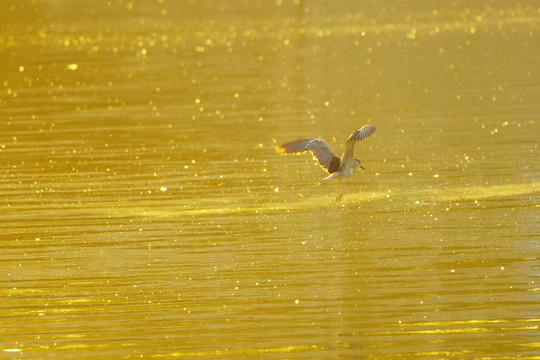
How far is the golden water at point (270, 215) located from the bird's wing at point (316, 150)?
840 millimetres

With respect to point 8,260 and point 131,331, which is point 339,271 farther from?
point 8,260

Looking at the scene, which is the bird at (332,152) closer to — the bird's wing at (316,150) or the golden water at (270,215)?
the bird's wing at (316,150)

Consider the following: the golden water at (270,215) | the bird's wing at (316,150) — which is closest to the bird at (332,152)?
the bird's wing at (316,150)

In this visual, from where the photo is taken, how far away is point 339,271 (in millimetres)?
11203

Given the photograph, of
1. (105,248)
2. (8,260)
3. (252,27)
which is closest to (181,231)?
(105,248)

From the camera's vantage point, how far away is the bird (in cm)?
1116

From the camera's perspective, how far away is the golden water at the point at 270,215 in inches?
380

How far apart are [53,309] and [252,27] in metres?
36.3

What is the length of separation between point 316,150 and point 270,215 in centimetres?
221

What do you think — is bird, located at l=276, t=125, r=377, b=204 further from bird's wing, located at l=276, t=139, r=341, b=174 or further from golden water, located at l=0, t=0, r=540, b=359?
golden water, located at l=0, t=0, r=540, b=359

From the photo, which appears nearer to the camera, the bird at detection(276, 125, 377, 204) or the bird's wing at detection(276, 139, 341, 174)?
the bird at detection(276, 125, 377, 204)

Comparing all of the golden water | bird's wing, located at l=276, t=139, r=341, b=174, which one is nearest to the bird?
bird's wing, located at l=276, t=139, r=341, b=174

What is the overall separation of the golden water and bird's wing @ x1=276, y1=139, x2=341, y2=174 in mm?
840

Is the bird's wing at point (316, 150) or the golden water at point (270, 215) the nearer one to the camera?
the golden water at point (270, 215)
